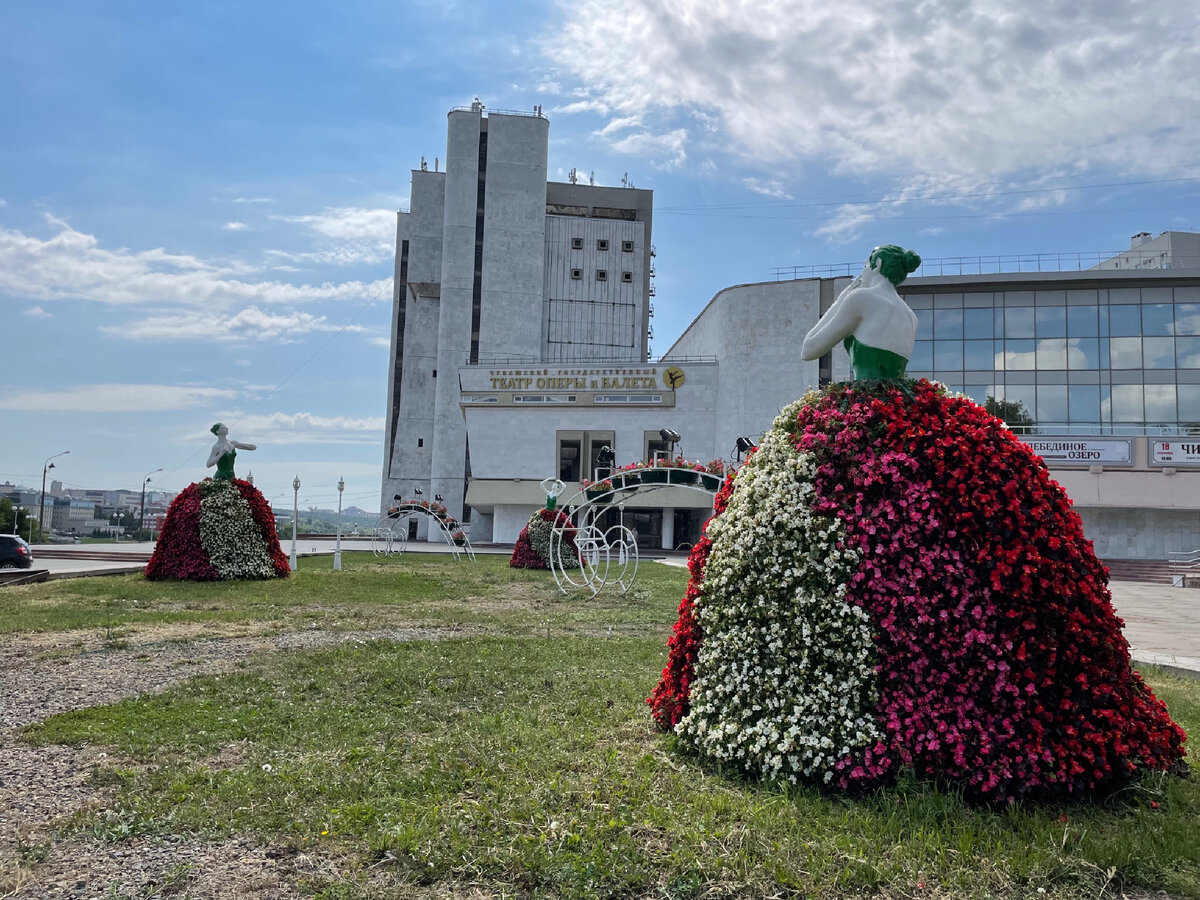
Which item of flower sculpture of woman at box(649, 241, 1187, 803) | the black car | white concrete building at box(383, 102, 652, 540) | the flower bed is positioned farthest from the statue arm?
white concrete building at box(383, 102, 652, 540)

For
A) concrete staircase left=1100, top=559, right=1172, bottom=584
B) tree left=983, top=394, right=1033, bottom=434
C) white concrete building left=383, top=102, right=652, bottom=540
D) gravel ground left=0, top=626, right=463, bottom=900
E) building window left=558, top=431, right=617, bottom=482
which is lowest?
concrete staircase left=1100, top=559, right=1172, bottom=584

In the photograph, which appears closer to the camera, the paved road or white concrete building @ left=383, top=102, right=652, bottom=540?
the paved road

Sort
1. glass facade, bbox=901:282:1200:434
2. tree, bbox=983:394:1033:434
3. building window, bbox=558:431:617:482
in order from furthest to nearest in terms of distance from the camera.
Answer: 1. building window, bbox=558:431:617:482
2. tree, bbox=983:394:1033:434
3. glass facade, bbox=901:282:1200:434

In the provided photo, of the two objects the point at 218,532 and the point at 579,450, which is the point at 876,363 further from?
the point at 579,450

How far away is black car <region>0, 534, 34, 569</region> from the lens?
23328 millimetres

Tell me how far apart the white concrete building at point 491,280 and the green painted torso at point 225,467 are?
35179 millimetres

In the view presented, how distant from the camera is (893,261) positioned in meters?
5.69

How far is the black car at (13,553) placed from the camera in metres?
23.3

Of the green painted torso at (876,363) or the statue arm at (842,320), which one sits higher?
the statue arm at (842,320)

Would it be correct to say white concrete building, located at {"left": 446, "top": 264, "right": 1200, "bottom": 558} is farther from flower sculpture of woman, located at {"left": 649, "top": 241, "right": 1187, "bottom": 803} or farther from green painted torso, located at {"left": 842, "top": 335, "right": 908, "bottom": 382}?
flower sculpture of woman, located at {"left": 649, "top": 241, "right": 1187, "bottom": 803}

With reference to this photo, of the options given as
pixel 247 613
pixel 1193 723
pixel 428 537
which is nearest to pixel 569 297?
Answer: pixel 428 537

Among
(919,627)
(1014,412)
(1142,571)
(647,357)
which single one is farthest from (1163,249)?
(919,627)

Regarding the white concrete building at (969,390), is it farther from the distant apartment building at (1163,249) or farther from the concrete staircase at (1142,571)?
the distant apartment building at (1163,249)

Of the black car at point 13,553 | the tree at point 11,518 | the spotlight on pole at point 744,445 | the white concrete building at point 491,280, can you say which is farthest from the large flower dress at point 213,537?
the tree at point 11,518
